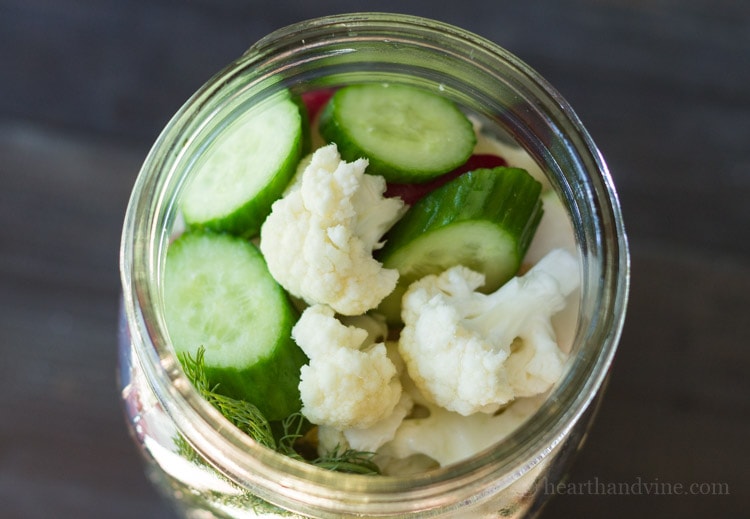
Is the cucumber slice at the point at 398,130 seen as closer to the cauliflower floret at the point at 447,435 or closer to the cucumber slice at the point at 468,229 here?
the cucumber slice at the point at 468,229

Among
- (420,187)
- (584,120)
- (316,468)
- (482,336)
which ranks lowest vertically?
(316,468)

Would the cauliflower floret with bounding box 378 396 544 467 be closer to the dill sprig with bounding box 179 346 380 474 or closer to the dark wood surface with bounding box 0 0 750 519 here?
the dill sprig with bounding box 179 346 380 474

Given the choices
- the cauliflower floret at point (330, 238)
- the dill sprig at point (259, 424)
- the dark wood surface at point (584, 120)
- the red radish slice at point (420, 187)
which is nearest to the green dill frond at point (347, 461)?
the dill sprig at point (259, 424)

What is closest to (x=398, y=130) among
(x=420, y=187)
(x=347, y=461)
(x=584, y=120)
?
(x=420, y=187)

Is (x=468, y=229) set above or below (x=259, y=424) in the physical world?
above

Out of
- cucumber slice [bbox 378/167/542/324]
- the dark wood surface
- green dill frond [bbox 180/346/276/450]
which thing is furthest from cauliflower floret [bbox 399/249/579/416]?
the dark wood surface

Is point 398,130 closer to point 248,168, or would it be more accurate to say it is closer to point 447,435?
point 248,168
